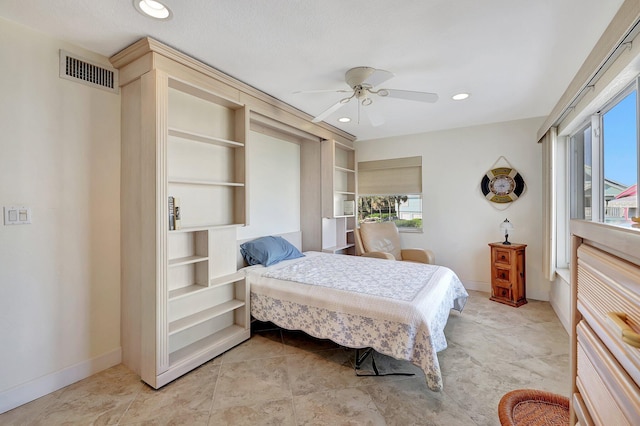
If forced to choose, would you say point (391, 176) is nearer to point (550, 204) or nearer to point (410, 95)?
point (550, 204)

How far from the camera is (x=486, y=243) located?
402cm

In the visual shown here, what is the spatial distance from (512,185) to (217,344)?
13.0 feet

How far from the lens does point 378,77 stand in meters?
2.41

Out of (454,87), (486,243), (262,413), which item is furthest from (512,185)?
(262,413)

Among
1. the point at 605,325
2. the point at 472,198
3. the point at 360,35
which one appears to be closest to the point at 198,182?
the point at 360,35

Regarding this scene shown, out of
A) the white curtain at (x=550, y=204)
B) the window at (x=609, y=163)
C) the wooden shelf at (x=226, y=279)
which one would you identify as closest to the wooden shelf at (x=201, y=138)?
the wooden shelf at (x=226, y=279)

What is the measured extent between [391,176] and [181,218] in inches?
132

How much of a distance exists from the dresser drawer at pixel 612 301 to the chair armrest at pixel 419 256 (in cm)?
332

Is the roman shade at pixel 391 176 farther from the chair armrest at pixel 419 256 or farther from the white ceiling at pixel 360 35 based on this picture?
the white ceiling at pixel 360 35

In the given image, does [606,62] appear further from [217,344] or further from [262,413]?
[217,344]

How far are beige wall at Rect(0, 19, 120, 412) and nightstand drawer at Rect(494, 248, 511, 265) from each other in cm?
408

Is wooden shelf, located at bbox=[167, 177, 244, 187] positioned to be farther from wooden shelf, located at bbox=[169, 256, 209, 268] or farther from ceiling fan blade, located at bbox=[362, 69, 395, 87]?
ceiling fan blade, located at bbox=[362, 69, 395, 87]

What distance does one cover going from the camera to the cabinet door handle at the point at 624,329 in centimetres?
35

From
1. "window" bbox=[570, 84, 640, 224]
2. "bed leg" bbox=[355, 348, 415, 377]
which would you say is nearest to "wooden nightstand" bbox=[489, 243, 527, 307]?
"window" bbox=[570, 84, 640, 224]
